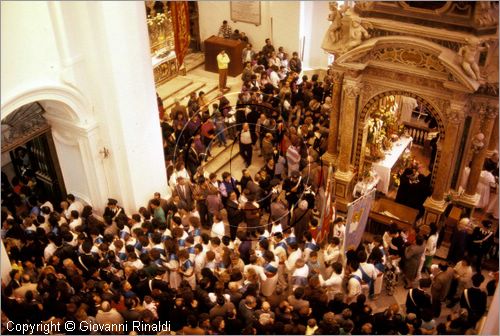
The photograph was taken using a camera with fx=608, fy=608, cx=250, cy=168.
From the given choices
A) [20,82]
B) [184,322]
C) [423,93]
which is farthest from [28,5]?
[423,93]

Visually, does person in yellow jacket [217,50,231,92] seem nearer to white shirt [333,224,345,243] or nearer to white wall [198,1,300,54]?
white wall [198,1,300,54]

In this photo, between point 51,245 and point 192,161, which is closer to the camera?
point 51,245

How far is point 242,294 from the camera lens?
36.7ft

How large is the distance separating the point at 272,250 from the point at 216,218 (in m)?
1.49

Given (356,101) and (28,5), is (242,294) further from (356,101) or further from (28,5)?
(28,5)

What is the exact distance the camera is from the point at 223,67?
19812mm

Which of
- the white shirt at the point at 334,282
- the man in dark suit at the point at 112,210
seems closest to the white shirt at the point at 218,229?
the man in dark suit at the point at 112,210

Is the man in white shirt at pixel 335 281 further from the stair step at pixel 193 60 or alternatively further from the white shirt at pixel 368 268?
the stair step at pixel 193 60

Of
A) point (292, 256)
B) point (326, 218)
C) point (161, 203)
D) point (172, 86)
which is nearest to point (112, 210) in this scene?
point (161, 203)

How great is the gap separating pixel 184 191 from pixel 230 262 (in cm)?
279

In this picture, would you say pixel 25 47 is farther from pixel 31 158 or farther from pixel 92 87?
pixel 31 158

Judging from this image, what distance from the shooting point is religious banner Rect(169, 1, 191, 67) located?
62.5 ft

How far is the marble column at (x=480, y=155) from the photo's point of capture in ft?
41.5

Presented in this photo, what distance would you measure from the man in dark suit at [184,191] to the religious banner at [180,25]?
694cm
